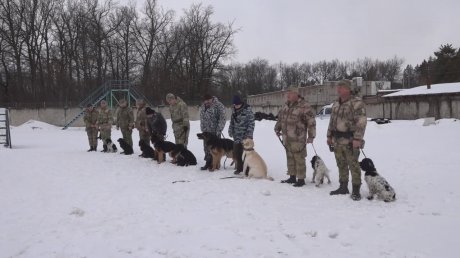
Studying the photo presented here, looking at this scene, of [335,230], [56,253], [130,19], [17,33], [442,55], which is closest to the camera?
[56,253]

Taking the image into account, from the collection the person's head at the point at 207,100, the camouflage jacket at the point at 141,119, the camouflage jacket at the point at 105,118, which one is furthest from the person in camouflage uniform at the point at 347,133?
the camouflage jacket at the point at 105,118

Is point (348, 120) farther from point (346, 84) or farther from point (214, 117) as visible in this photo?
point (214, 117)

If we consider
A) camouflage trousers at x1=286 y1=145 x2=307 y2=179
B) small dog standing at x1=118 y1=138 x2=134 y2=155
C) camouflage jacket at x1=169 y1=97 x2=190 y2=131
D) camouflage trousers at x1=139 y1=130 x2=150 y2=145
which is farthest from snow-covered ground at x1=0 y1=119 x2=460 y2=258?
small dog standing at x1=118 y1=138 x2=134 y2=155

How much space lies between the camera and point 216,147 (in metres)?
9.19

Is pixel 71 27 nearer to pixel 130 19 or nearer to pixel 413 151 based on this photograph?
pixel 130 19

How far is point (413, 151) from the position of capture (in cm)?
1164

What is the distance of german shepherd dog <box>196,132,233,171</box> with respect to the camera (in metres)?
9.18

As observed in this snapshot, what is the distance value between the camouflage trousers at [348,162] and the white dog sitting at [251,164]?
67.4 inches

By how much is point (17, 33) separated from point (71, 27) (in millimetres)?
5412

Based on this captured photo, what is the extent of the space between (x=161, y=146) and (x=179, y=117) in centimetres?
90

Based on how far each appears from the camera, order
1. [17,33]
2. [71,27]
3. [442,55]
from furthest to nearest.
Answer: [442,55] < [71,27] < [17,33]

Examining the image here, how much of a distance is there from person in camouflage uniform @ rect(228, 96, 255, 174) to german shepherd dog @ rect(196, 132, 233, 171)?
509 mm

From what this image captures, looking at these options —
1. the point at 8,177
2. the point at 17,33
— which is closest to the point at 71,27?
the point at 17,33

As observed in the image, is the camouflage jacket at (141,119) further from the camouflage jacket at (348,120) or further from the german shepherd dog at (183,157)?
the camouflage jacket at (348,120)
